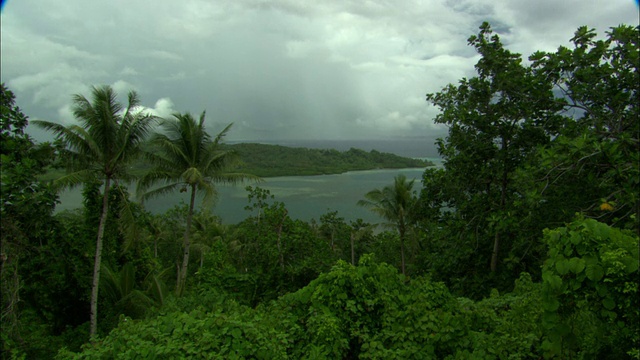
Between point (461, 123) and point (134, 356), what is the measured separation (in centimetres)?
564

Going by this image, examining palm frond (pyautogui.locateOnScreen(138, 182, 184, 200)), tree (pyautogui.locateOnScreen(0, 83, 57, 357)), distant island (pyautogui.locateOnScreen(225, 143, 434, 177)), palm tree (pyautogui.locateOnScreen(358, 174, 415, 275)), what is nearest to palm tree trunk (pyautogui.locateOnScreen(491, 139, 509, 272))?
tree (pyautogui.locateOnScreen(0, 83, 57, 357))

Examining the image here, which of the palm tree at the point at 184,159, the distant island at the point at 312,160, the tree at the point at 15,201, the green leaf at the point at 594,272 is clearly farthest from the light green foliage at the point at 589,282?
the distant island at the point at 312,160

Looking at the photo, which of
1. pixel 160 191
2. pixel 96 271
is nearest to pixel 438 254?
pixel 96 271

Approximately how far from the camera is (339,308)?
155 inches

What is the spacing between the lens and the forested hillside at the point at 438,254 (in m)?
2.91

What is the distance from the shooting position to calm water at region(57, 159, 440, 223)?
160 ft

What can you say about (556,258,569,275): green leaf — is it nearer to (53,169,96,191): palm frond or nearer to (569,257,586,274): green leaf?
(569,257,586,274): green leaf

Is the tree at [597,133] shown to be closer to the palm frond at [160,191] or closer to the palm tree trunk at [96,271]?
the palm tree trunk at [96,271]

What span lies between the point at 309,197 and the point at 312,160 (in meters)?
35.7

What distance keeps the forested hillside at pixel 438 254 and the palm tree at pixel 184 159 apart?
262 millimetres

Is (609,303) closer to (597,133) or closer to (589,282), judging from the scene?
(589,282)

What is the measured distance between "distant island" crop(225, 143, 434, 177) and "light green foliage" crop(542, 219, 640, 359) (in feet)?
237

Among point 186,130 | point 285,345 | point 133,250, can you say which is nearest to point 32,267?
point 133,250

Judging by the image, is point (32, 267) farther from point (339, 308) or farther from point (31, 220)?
point (339, 308)
